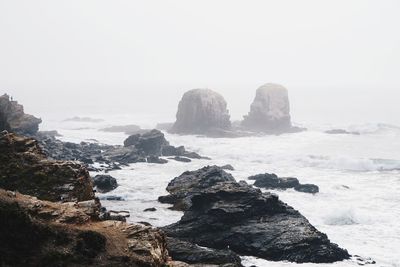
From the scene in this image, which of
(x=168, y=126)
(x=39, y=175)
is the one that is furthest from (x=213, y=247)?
(x=168, y=126)

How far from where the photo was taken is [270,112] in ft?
402

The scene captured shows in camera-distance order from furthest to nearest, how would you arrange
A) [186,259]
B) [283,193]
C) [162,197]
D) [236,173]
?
1. [236,173]
2. [283,193]
3. [162,197]
4. [186,259]

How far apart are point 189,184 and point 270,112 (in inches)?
2984

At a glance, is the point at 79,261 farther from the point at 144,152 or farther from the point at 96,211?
the point at 144,152

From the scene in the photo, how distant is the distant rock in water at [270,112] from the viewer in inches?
4811

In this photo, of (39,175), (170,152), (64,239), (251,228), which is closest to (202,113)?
(170,152)

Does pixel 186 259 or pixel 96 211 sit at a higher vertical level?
pixel 96 211

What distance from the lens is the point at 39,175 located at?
2909 centimetres

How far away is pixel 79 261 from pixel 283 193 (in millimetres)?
37485

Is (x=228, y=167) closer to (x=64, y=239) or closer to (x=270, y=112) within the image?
(x=64, y=239)

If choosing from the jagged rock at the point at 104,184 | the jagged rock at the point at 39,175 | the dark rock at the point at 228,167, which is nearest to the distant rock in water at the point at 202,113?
the dark rock at the point at 228,167

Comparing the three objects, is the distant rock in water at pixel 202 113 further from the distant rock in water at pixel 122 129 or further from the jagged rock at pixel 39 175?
the jagged rock at pixel 39 175

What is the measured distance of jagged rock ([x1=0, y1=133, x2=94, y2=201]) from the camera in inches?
1109

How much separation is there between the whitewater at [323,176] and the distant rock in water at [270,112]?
629cm
